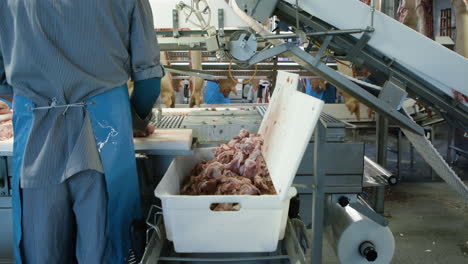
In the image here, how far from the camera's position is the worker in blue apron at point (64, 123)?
1279 millimetres

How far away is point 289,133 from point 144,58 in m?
0.70

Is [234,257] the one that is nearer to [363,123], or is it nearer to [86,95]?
[86,95]

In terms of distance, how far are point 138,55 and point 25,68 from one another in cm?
41

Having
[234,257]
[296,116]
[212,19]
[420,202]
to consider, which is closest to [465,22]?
[420,202]

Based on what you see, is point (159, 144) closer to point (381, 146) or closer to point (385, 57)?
point (385, 57)

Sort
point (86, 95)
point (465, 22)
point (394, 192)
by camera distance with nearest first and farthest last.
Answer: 1. point (86, 95)
2. point (465, 22)
3. point (394, 192)

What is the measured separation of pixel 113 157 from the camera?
1390 millimetres

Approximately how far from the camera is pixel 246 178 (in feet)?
4.77

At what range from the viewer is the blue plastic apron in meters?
1.32

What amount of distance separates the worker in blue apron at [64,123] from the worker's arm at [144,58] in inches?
2.2

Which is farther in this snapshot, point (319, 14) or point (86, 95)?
point (319, 14)

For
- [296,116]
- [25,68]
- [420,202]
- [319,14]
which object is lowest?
[420,202]

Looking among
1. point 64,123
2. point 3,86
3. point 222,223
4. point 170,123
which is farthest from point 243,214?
point 170,123

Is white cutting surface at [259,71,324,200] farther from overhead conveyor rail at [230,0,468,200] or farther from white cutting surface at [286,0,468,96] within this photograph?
white cutting surface at [286,0,468,96]
